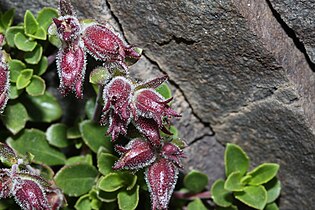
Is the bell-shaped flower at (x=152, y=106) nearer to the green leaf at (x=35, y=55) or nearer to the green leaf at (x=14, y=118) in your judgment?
the green leaf at (x=35, y=55)

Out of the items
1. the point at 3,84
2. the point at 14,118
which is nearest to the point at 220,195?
the point at 14,118

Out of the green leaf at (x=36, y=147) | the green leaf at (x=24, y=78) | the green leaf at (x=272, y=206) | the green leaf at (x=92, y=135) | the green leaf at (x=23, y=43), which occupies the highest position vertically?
the green leaf at (x=23, y=43)

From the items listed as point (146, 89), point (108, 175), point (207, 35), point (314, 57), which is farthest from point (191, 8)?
point (108, 175)

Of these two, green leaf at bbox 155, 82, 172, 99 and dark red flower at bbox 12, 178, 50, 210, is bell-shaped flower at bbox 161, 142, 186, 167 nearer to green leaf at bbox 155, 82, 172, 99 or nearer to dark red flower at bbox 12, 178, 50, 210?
green leaf at bbox 155, 82, 172, 99

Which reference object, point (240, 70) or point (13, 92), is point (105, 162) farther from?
point (240, 70)

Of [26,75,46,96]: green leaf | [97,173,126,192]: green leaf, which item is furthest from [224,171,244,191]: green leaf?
[26,75,46,96]: green leaf

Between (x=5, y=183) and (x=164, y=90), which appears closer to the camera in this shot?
(x=5, y=183)

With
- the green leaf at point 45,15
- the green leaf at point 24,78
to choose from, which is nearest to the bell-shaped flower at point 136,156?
the green leaf at point 24,78
